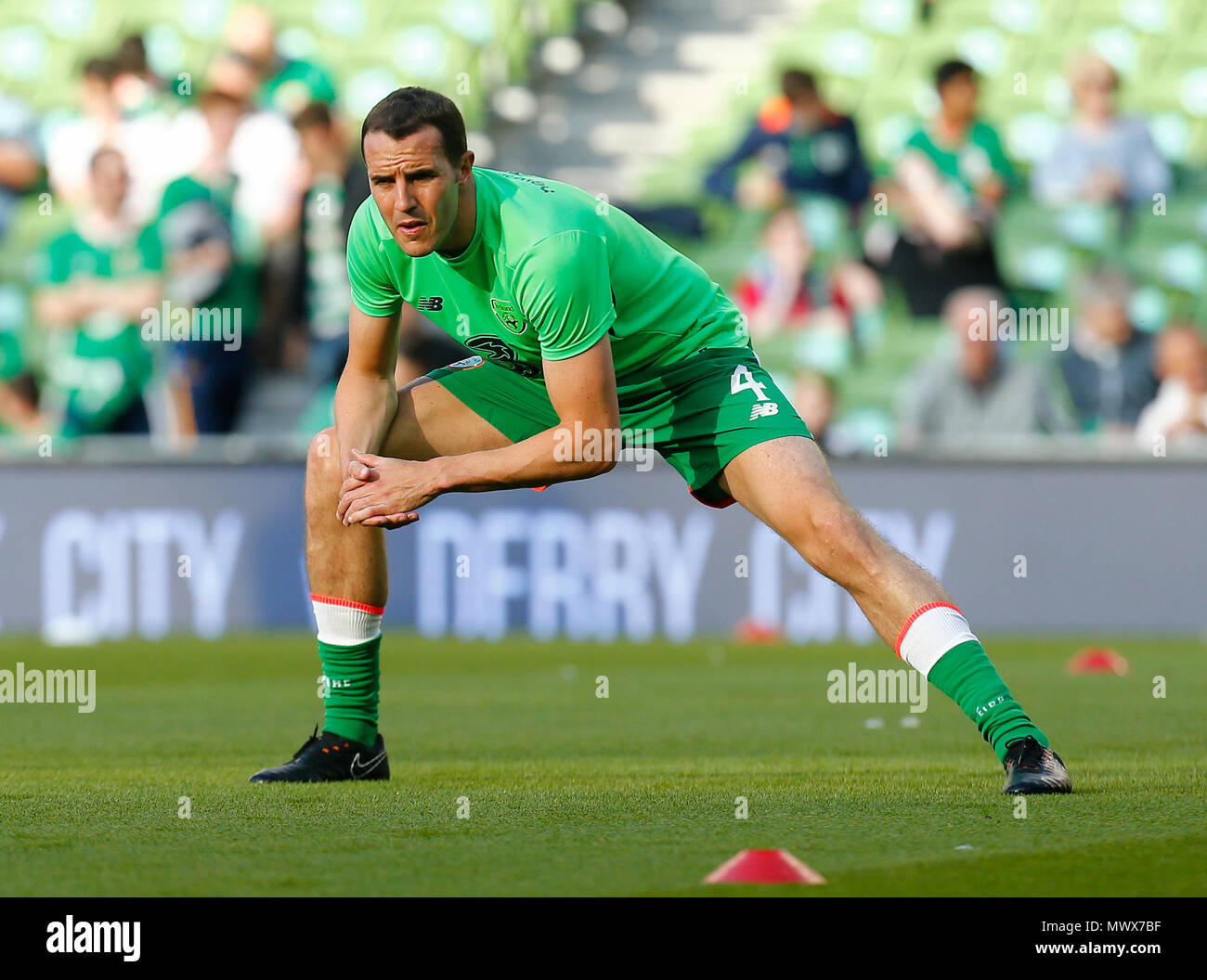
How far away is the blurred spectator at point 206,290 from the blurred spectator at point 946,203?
15.5 feet

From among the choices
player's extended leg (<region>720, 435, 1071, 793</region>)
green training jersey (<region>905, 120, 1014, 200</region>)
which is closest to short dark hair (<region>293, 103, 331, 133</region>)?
green training jersey (<region>905, 120, 1014, 200</region>)

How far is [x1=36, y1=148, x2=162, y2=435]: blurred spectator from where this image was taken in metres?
14.1

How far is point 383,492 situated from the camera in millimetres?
5473

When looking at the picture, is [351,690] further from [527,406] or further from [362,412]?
[527,406]

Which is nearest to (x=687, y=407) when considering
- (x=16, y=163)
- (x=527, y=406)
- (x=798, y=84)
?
(x=527, y=406)

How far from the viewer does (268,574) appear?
42.3 ft

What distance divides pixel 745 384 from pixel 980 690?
1081 millimetres

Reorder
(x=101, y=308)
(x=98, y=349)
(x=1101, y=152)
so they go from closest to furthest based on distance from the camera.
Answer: (x=98, y=349), (x=101, y=308), (x=1101, y=152)

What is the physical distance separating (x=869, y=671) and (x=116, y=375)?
21.3ft

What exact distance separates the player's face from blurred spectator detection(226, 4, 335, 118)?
1000cm

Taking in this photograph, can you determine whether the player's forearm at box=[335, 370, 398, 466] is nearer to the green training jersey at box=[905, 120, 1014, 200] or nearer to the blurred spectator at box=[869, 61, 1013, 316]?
the blurred spectator at box=[869, 61, 1013, 316]

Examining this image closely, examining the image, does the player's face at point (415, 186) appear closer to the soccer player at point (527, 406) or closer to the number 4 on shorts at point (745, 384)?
the soccer player at point (527, 406)

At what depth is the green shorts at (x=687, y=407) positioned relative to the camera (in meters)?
5.61
